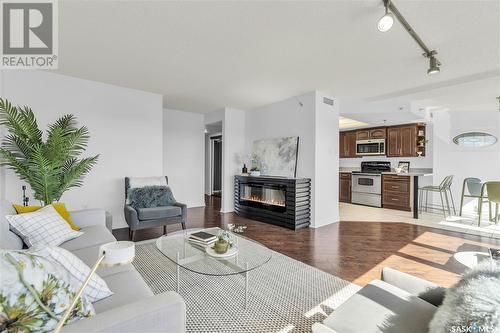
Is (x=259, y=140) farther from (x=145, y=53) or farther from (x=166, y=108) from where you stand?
(x=145, y=53)

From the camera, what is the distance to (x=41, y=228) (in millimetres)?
1993

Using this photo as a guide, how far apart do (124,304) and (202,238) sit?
1.14m

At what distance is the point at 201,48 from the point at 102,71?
1.71 meters

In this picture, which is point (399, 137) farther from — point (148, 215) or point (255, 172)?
point (148, 215)

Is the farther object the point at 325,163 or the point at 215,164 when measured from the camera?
the point at 215,164

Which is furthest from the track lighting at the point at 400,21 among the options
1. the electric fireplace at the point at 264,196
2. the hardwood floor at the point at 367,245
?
the electric fireplace at the point at 264,196

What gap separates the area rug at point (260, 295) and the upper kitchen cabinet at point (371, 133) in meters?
5.42

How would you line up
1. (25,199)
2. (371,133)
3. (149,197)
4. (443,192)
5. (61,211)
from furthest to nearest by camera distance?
1. (371,133)
2. (443,192)
3. (149,197)
4. (25,199)
5. (61,211)

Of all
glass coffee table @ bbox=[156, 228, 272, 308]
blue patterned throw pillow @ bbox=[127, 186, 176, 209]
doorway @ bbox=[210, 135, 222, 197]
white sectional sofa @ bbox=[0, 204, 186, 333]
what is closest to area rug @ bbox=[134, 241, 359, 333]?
glass coffee table @ bbox=[156, 228, 272, 308]

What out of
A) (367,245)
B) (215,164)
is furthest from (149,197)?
(215,164)

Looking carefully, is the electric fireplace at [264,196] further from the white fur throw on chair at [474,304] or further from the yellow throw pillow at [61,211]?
the white fur throw on chair at [474,304]

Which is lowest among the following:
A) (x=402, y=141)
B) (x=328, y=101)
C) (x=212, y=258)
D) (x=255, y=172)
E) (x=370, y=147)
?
(x=212, y=258)

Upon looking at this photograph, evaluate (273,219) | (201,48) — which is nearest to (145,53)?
(201,48)

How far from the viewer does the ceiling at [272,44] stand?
2018 mm
